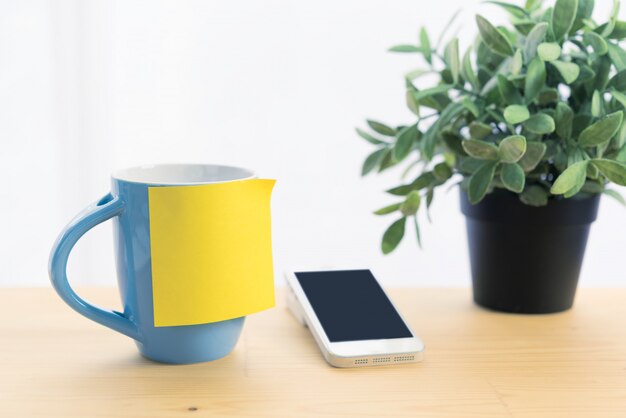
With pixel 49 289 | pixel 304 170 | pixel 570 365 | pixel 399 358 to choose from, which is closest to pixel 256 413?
pixel 399 358

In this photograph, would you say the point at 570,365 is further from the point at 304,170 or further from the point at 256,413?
the point at 304,170

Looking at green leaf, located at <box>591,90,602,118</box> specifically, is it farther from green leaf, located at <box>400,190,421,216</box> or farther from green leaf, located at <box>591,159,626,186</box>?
green leaf, located at <box>400,190,421,216</box>

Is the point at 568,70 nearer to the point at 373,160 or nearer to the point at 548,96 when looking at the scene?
the point at 548,96

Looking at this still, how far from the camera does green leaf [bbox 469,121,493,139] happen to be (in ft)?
2.41

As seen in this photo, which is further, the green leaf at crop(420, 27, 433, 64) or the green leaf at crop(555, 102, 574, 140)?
the green leaf at crop(420, 27, 433, 64)

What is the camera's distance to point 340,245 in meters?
1.41

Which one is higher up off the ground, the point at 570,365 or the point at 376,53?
the point at 376,53

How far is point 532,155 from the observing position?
710mm

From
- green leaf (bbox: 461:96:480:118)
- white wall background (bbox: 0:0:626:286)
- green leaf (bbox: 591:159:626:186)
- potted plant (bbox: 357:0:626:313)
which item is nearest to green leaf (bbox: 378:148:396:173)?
potted plant (bbox: 357:0:626:313)

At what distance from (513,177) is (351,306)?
0.18 meters

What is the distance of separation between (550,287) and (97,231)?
90cm

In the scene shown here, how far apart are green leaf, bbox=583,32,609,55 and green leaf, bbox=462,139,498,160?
131 mm

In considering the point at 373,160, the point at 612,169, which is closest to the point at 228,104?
the point at 373,160

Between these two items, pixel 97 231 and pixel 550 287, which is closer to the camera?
pixel 550 287
